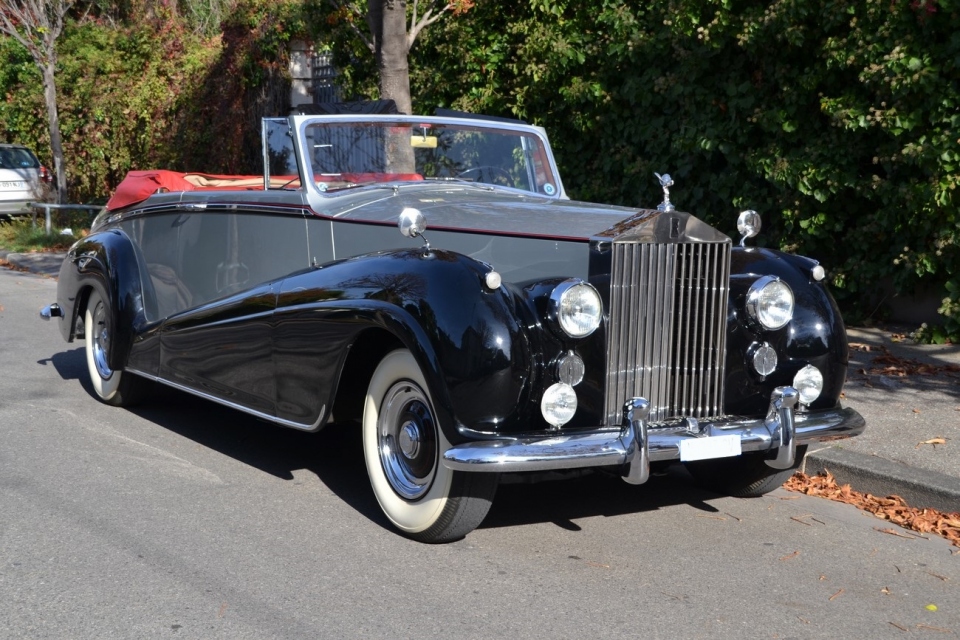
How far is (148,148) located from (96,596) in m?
15.4

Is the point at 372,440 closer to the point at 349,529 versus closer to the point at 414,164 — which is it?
the point at 349,529

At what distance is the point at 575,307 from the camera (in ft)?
13.1

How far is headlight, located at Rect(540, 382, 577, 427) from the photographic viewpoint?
3.92 metres

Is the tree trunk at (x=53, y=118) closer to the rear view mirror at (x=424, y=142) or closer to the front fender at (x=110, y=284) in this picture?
the front fender at (x=110, y=284)

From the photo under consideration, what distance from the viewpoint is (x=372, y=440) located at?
175 inches

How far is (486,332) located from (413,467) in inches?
29.4

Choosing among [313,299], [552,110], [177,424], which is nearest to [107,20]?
[552,110]

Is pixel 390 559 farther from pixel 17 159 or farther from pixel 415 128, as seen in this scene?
pixel 17 159

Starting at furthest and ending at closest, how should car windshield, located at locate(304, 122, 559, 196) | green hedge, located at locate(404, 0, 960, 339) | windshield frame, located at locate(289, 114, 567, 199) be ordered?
1. green hedge, located at locate(404, 0, 960, 339)
2. car windshield, located at locate(304, 122, 559, 196)
3. windshield frame, located at locate(289, 114, 567, 199)

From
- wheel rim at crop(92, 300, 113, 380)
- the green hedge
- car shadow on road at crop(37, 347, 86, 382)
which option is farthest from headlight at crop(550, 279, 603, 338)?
the green hedge

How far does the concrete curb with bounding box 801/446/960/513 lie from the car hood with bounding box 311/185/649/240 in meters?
1.70

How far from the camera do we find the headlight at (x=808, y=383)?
4.48m

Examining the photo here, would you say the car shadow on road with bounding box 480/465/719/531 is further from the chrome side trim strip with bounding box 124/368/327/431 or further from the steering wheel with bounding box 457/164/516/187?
the steering wheel with bounding box 457/164/516/187

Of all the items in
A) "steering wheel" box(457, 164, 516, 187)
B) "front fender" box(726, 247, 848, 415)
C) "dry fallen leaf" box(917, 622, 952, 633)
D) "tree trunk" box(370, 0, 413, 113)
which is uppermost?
"tree trunk" box(370, 0, 413, 113)
